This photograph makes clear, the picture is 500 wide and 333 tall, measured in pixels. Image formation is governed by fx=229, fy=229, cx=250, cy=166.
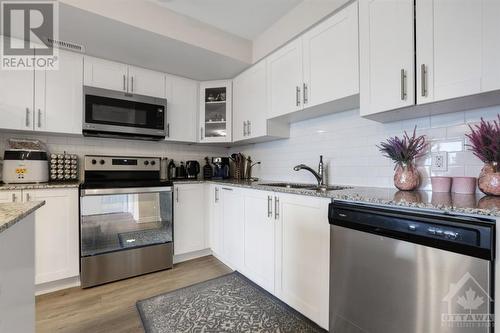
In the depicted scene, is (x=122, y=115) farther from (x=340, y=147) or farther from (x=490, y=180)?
(x=490, y=180)

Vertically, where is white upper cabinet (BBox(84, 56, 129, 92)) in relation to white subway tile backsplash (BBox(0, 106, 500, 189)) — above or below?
above

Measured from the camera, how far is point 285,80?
2.16 meters

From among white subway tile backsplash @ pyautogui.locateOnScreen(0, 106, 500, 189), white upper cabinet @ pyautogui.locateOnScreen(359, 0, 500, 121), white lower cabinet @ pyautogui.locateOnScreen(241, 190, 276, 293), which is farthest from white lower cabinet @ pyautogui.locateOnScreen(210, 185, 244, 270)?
white upper cabinet @ pyautogui.locateOnScreen(359, 0, 500, 121)

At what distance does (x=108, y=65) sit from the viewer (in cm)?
240

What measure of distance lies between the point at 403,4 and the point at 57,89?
114 inches

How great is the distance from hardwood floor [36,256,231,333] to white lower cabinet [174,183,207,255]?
0.26m

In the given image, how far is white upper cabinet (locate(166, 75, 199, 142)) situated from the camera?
9.12ft

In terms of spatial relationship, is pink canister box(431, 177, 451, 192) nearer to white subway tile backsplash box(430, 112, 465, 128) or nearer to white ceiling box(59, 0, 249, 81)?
white subway tile backsplash box(430, 112, 465, 128)

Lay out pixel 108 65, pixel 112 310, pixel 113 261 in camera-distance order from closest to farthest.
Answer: pixel 112 310 → pixel 113 261 → pixel 108 65

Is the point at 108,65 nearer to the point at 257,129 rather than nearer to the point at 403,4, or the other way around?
the point at 257,129

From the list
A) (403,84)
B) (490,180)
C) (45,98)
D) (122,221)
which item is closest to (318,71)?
(403,84)

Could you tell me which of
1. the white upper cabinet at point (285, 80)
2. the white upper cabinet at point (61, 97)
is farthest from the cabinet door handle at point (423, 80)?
the white upper cabinet at point (61, 97)

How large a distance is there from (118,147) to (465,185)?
3152 millimetres

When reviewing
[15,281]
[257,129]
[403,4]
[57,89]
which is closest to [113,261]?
[15,281]
